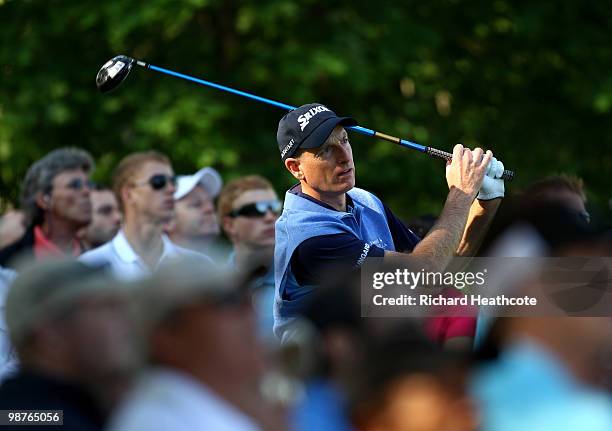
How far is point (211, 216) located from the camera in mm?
8844

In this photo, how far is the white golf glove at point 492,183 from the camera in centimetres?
545

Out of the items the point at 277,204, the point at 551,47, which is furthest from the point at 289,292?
the point at 551,47

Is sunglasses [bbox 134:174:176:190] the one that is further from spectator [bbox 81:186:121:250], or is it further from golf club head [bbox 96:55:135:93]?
golf club head [bbox 96:55:135:93]

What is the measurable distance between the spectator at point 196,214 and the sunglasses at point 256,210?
0.38m

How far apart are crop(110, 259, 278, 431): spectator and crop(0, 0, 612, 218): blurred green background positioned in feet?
31.6

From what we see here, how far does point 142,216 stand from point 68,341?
155 inches

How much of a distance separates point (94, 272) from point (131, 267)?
3.46 meters

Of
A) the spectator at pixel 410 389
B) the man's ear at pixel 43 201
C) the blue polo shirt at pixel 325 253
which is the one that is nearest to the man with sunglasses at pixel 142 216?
the man's ear at pixel 43 201

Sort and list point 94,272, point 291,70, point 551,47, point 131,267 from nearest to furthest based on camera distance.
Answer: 1. point 94,272
2. point 131,267
3. point 291,70
4. point 551,47

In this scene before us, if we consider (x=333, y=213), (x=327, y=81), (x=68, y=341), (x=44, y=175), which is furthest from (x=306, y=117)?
(x=327, y=81)

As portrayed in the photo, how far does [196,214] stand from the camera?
884 centimetres

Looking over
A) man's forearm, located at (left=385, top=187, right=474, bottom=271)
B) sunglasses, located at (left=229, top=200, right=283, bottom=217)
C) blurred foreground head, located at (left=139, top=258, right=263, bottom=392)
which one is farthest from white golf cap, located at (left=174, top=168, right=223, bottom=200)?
blurred foreground head, located at (left=139, top=258, right=263, bottom=392)

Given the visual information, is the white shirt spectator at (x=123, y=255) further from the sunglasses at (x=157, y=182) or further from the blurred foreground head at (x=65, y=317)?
the blurred foreground head at (x=65, y=317)

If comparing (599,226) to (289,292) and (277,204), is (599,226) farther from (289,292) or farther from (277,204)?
(277,204)
